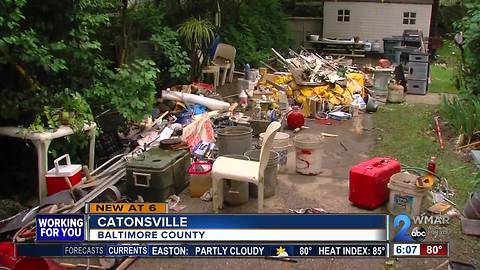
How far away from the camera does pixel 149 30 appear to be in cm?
877

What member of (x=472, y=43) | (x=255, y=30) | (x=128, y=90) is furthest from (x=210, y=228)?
(x=255, y=30)

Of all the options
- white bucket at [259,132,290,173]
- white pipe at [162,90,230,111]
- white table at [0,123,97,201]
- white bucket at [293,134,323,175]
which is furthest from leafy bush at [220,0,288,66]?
white table at [0,123,97,201]

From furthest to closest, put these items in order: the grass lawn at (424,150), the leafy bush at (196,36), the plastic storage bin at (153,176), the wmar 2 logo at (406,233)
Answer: the leafy bush at (196,36) → the plastic storage bin at (153,176) → the grass lawn at (424,150) → the wmar 2 logo at (406,233)

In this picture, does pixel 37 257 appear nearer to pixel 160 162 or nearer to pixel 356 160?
pixel 160 162

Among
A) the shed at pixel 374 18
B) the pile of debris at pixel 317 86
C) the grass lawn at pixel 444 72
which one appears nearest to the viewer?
the pile of debris at pixel 317 86

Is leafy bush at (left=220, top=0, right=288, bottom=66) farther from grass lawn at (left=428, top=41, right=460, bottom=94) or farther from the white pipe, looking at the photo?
grass lawn at (left=428, top=41, right=460, bottom=94)

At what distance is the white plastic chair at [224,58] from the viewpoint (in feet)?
34.6

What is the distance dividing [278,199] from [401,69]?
692 centimetres

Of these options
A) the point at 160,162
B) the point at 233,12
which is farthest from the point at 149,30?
the point at 160,162

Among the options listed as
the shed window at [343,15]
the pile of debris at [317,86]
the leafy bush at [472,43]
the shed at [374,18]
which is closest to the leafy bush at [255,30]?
the pile of debris at [317,86]

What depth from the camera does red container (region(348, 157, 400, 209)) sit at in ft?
15.6

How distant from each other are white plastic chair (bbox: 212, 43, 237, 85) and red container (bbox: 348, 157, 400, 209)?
20.4 feet

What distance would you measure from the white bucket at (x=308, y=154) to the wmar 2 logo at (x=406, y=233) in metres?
1.69

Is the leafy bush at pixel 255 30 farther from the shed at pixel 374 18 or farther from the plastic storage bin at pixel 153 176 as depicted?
the plastic storage bin at pixel 153 176
